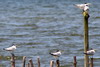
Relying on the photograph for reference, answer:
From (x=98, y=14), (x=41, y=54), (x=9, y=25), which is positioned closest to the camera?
(x=41, y=54)

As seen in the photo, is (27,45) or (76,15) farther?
(76,15)

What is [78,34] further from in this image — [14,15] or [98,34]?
[14,15]

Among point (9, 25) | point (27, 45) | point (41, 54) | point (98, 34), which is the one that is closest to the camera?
point (41, 54)

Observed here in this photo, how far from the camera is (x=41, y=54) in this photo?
27.6 meters

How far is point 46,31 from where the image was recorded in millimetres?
36938

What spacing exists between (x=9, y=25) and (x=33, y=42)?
28.4 ft

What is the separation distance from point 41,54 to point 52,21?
15116 mm

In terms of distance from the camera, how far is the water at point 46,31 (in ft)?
90.5

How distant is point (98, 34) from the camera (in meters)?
35.2

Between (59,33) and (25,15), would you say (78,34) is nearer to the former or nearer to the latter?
(59,33)

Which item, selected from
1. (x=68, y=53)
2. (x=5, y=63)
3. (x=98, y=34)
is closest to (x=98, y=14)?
(x=98, y=34)

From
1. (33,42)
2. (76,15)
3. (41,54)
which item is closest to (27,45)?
(33,42)

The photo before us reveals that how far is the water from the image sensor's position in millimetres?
27578

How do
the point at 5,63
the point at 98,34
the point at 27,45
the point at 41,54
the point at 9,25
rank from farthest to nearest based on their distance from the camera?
the point at 9,25 < the point at 98,34 < the point at 27,45 < the point at 41,54 < the point at 5,63
